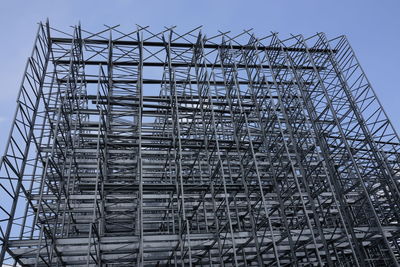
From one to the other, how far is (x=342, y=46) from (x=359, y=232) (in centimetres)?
1098

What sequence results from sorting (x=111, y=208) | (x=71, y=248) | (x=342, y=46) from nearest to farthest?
(x=71, y=248), (x=111, y=208), (x=342, y=46)

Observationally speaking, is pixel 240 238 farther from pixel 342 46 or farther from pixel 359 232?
pixel 342 46

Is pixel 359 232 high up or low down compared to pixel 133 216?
Result: down

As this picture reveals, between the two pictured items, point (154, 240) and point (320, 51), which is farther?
point (320, 51)

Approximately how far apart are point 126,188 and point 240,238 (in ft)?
15.7

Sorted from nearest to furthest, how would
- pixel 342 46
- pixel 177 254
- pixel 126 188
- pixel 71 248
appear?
pixel 71 248 < pixel 177 254 < pixel 126 188 < pixel 342 46

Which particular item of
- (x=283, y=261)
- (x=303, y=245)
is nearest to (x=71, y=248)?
(x=303, y=245)

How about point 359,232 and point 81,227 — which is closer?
point 359,232

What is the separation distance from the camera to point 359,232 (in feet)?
48.0

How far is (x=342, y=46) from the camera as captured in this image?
20719 millimetres

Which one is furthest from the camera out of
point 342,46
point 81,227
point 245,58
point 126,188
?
point 342,46

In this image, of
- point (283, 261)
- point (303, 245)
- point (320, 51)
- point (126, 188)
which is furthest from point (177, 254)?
point (320, 51)

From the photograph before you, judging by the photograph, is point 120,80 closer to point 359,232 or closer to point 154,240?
point 154,240

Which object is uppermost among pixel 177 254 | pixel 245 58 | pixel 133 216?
pixel 245 58
